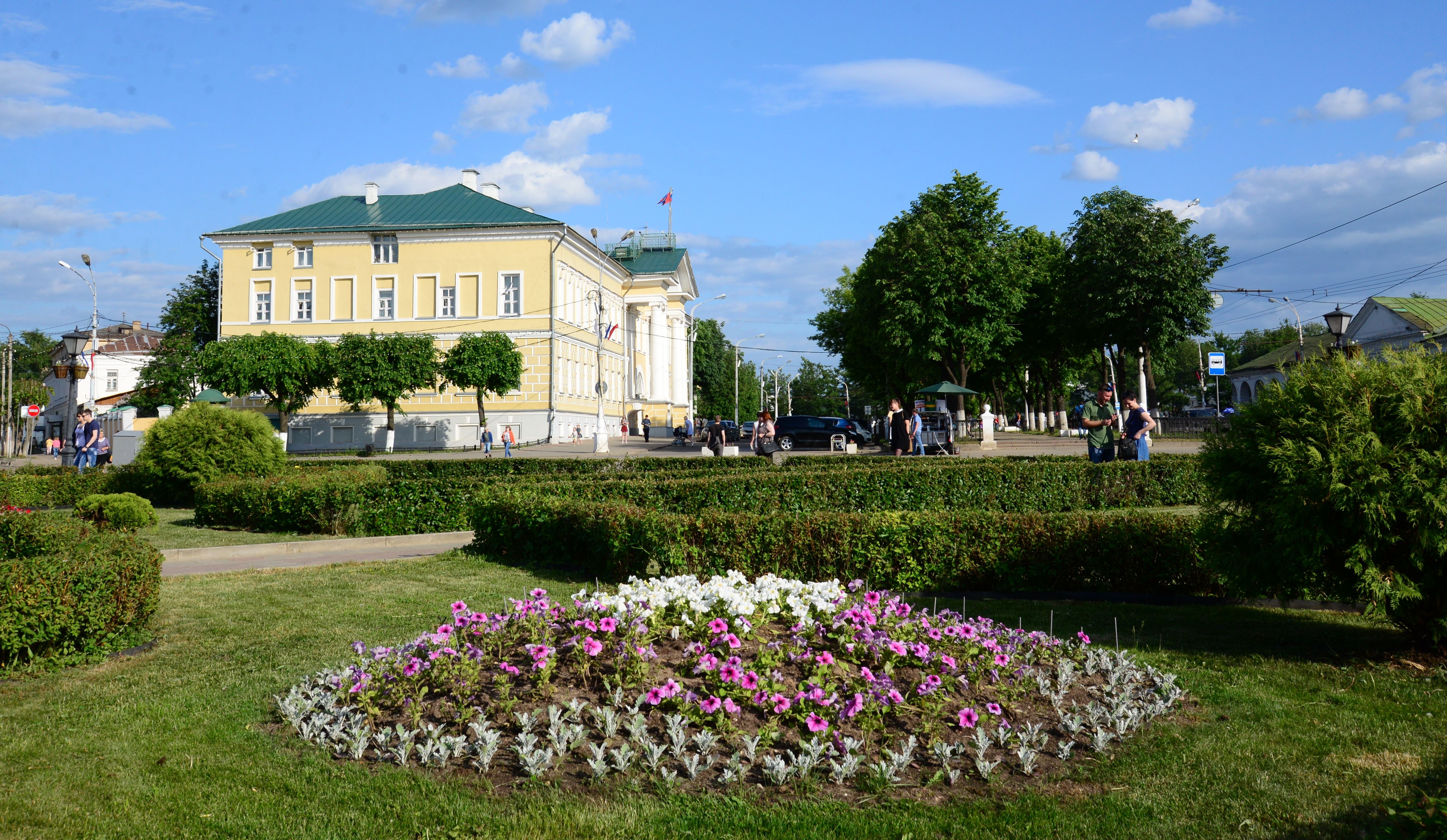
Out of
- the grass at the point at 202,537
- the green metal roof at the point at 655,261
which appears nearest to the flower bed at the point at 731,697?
the grass at the point at 202,537

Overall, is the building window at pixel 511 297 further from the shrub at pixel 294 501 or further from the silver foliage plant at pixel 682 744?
the silver foliage plant at pixel 682 744

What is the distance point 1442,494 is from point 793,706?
3.82 metres

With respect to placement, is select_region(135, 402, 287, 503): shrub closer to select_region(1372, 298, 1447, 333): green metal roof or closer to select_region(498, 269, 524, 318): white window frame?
select_region(498, 269, 524, 318): white window frame

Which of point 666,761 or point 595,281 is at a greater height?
point 595,281

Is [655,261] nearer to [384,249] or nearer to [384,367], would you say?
[384,249]

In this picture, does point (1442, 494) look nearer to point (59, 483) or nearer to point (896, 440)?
point (896, 440)

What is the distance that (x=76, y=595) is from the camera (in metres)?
6.18

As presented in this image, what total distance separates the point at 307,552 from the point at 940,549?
25.7 feet

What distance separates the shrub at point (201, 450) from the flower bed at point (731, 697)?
14.1 m

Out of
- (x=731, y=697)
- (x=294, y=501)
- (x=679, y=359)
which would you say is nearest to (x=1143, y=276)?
(x=294, y=501)

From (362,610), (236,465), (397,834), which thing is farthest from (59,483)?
(397,834)

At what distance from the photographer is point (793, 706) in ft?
15.1

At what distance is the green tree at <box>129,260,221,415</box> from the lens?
2331 inches

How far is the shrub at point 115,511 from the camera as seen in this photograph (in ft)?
42.2
